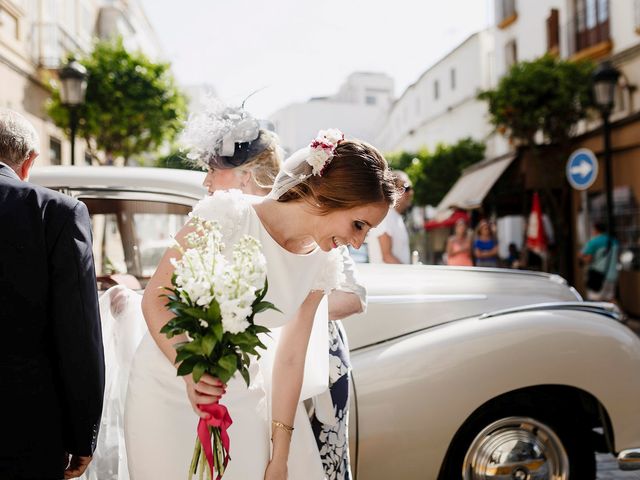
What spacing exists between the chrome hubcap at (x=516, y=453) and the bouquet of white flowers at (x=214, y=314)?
73.5 inches

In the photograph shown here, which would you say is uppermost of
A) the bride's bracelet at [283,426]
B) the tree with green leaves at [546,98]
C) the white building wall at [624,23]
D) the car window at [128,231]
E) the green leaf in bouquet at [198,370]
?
the white building wall at [624,23]

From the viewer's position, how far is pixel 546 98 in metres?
15.4

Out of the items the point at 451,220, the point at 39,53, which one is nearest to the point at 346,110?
the point at 451,220

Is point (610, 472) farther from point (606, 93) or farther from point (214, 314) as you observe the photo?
point (606, 93)

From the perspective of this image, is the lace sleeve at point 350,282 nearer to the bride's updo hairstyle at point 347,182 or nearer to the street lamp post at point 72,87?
the bride's updo hairstyle at point 347,182

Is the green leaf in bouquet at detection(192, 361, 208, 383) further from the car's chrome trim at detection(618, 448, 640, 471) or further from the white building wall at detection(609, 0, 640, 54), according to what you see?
the white building wall at detection(609, 0, 640, 54)

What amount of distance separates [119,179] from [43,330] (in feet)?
4.51

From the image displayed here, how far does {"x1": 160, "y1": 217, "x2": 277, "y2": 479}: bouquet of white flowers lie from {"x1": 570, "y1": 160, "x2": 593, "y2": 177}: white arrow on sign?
30.6 feet

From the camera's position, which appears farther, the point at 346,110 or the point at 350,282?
the point at 346,110

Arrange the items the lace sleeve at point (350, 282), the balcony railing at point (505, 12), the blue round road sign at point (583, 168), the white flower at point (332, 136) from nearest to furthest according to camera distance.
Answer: the white flower at point (332, 136) → the lace sleeve at point (350, 282) → the blue round road sign at point (583, 168) → the balcony railing at point (505, 12)

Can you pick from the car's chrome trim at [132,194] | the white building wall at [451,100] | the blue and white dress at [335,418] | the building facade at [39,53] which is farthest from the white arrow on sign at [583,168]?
the white building wall at [451,100]

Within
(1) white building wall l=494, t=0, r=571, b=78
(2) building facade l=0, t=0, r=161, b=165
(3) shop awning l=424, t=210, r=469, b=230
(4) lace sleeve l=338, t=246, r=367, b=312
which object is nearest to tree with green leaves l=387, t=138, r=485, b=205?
(3) shop awning l=424, t=210, r=469, b=230

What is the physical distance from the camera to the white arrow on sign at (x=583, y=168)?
10.1m

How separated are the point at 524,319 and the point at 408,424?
797mm
